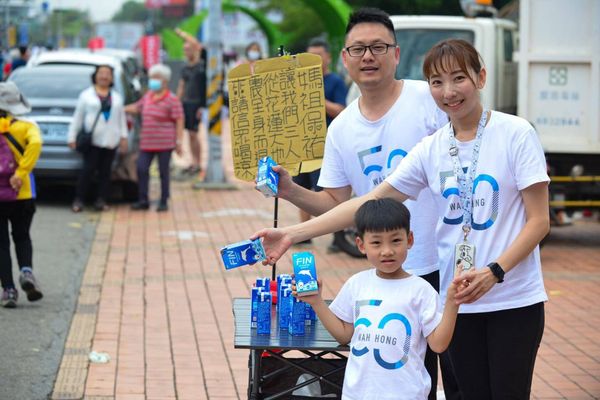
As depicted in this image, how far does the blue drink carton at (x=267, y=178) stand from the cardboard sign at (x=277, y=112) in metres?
0.30

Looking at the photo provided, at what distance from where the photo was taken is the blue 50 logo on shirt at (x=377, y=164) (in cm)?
462

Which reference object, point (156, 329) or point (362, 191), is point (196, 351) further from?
point (362, 191)

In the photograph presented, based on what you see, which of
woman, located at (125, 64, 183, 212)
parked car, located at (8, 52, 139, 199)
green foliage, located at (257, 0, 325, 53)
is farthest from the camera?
green foliage, located at (257, 0, 325, 53)

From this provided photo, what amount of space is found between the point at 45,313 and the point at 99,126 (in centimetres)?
533

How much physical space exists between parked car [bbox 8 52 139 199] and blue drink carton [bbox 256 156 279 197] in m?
9.61

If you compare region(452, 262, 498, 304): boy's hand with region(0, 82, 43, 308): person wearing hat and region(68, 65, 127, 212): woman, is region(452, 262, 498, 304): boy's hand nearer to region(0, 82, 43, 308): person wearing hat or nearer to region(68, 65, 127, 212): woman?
region(0, 82, 43, 308): person wearing hat

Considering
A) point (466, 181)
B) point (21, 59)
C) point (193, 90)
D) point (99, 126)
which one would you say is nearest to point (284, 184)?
point (466, 181)

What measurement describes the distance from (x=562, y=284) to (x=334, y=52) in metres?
12.0

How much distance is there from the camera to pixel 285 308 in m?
4.39

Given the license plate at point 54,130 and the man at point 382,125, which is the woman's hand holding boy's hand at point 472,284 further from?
the license plate at point 54,130

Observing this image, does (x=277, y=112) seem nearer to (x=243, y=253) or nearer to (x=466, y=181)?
(x=243, y=253)

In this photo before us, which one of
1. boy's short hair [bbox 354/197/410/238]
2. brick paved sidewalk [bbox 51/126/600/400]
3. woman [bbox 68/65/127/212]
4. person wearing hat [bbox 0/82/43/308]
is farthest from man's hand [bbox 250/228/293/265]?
woman [bbox 68/65/127/212]

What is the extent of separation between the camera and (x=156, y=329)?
7.80m

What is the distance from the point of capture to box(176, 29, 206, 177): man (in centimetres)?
1723
